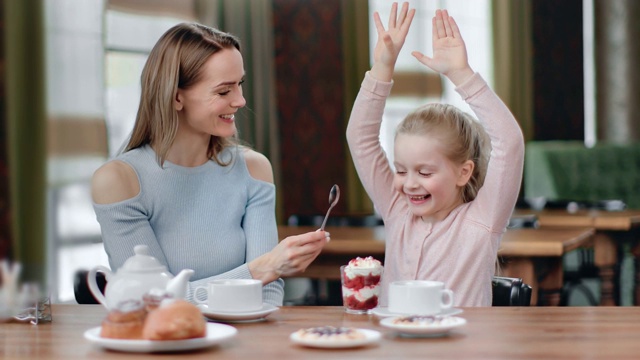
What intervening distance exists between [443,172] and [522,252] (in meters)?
1.09

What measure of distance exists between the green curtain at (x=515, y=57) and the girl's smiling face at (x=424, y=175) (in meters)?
5.07

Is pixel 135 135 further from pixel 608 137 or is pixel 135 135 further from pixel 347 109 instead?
pixel 608 137

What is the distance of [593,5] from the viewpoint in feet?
22.8

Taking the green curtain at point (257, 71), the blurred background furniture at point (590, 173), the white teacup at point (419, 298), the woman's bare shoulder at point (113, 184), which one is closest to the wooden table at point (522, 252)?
the woman's bare shoulder at point (113, 184)

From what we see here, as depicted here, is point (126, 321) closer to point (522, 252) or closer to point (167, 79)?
point (167, 79)

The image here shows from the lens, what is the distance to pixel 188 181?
2121 millimetres

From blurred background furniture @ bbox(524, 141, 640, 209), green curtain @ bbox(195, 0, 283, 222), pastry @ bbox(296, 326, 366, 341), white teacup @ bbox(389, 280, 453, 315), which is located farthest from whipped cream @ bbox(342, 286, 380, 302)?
blurred background furniture @ bbox(524, 141, 640, 209)

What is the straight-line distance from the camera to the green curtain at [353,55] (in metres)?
5.47

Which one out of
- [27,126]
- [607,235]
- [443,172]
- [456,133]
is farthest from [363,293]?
[607,235]

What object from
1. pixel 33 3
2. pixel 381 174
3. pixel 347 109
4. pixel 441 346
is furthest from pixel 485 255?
pixel 347 109

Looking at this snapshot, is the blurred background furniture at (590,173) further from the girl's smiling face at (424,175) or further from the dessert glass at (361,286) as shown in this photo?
the dessert glass at (361,286)

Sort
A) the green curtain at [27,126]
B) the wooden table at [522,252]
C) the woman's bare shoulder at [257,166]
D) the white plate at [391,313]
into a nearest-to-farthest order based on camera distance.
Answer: the white plate at [391,313]
the woman's bare shoulder at [257,166]
the wooden table at [522,252]
the green curtain at [27,126]

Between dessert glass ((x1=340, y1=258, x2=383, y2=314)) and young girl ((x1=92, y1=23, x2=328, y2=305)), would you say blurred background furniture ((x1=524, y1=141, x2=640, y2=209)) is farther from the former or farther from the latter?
dessert glass ((x1=340, y1=258, x2=383, y2=314))

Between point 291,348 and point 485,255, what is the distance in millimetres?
763
